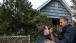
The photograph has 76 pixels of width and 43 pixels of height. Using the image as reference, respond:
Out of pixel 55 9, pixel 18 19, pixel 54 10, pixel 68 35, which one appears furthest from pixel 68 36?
pixel 55 9

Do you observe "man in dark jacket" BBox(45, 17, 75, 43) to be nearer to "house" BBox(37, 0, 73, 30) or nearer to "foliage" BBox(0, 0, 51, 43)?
"foliage" BBox(0, 0, 51, 43)

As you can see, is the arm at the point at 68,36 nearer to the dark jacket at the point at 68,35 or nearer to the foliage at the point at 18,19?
the dark jacket at the point at 68,35

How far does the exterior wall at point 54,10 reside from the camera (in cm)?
1800

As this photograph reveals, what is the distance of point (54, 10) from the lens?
730 inches

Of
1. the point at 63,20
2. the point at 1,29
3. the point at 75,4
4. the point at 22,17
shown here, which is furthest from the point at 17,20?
the point at 75,4

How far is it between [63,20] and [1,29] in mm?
6739

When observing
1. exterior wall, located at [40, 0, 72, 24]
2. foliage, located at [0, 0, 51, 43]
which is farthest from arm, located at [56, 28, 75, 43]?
exterior wall, located at [40, 0, 72, 24]

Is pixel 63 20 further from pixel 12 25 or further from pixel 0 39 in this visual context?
pixel 12 25

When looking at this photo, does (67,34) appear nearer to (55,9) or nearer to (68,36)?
(68,36)

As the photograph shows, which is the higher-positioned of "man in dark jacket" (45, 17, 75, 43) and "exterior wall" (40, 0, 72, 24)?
"man in dark jacket" (45, 17, 75, 43)

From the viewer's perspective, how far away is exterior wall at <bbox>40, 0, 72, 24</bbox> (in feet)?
59.1

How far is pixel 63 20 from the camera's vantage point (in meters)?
4.73

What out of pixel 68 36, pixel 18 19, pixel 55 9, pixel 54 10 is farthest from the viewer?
A: pixel 55 9

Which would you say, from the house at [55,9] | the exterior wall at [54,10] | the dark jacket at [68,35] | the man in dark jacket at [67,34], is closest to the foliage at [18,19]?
the house at [55,9]
